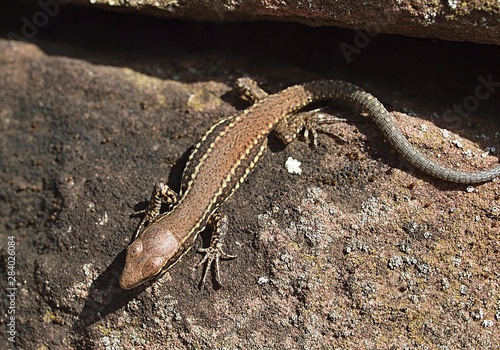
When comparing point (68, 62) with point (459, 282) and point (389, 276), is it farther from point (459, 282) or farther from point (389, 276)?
point (459, 282)

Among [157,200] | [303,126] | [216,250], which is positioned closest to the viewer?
[216,250]

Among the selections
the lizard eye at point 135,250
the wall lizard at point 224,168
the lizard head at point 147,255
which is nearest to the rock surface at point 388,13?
the wall lizard at point 224,168

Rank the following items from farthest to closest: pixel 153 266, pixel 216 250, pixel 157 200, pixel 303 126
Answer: pixel 303 126 → pixel 157 200 → pixel 216 250 → pixel 153 266

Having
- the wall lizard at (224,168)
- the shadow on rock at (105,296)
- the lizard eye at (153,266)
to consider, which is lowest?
the shadow on rock at (105,296)

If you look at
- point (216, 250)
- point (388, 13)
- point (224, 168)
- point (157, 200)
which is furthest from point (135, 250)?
point (388, 13)

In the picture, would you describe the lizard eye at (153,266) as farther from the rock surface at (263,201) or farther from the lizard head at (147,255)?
the rock surface at (263,201)

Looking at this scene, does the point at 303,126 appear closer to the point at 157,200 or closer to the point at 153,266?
the point at 157,200

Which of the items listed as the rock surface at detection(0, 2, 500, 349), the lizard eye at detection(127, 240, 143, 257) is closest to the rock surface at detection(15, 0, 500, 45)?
the rock surface at detection(0, 2, 500, 349)
